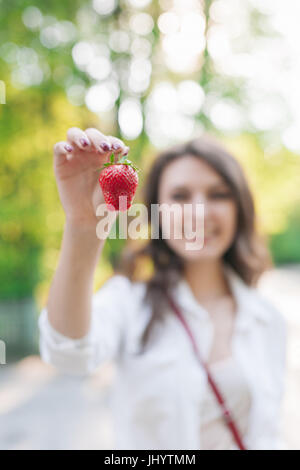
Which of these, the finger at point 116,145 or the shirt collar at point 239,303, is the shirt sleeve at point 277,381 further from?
the finger at point 116,145

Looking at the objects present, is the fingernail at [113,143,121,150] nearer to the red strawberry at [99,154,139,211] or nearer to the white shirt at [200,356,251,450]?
the red strawberry at [99,154,139,211]

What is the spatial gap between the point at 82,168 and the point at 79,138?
8cm

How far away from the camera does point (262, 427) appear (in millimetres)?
1373

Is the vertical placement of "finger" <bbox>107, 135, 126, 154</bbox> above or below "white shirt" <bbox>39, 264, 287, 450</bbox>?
above

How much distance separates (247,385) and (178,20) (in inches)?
158

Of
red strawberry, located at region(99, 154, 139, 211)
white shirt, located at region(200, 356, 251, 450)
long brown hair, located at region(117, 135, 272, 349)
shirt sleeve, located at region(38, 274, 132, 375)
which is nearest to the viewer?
red strawberry, located at region(99, 154, 139, 211)

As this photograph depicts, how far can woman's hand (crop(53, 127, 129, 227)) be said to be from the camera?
0.70 metres

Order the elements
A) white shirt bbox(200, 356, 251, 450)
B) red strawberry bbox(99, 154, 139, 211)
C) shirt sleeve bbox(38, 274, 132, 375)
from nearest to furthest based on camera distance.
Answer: red strawberry bbox(99, 154, 139, 211) → shirt sleeve bbox(38, 274, 132, 375) → white shirt bbox(200, 356, 251, 450)

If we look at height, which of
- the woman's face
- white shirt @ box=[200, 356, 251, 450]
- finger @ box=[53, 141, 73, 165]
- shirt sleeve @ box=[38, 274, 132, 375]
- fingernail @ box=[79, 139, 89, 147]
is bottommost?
white shirt @ box=[200, 356, 251, 450]

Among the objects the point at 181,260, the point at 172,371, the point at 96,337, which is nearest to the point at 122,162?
the point at 96,337

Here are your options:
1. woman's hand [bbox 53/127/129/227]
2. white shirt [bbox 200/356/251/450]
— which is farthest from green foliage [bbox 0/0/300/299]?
woman's hand [bbox 53/127/129/227]
